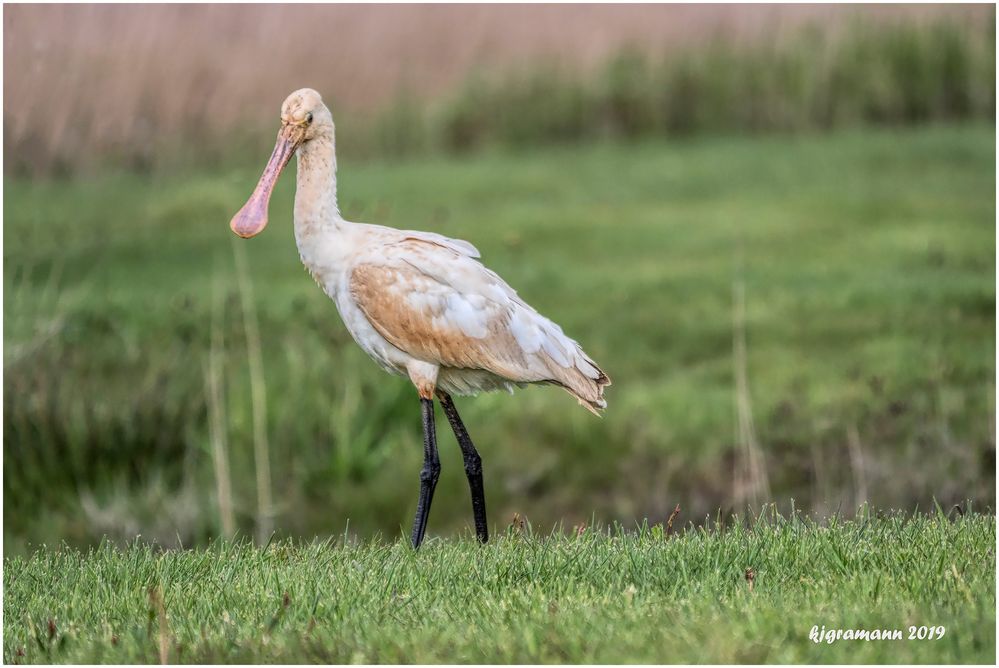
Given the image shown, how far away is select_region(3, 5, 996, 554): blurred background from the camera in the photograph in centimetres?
1187

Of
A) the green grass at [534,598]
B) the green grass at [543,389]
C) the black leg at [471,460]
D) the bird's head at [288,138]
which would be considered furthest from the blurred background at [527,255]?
the green grass at [534,598]

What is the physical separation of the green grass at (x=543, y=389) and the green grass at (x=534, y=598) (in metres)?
3.96

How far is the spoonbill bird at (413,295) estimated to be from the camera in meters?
8.06

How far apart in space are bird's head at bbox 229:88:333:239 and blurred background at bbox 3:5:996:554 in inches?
63.2

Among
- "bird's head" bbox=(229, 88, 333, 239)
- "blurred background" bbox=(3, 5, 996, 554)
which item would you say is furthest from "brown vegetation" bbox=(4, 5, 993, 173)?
"bird's head" bbox=(229, 88, 333, 239)

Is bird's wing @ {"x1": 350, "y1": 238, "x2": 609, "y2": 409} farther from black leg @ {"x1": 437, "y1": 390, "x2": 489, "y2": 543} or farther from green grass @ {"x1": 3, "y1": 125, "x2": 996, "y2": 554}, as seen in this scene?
green grass @ {"x1": 3, "y1": 125, "x2": 996, "y2": 554}

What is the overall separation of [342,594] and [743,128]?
660 inches

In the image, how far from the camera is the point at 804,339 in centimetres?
1413

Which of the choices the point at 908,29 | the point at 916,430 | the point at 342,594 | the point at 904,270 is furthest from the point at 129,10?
the point at 342,594

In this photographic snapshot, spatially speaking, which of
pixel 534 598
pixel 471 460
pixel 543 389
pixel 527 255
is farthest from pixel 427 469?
pixel 527 255

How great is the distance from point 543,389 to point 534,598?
748cm

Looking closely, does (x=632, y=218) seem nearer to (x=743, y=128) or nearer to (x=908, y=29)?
(x=743, y=128)

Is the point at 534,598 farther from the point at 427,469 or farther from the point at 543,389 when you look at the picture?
the point at 543,389

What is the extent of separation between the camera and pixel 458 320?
810cm
